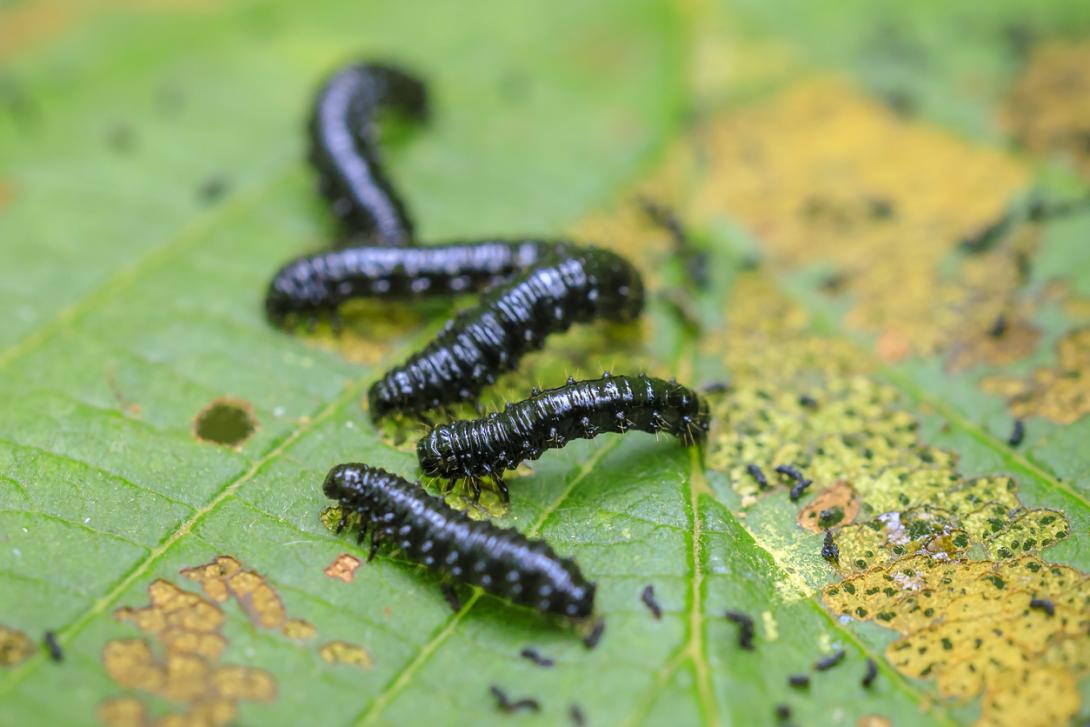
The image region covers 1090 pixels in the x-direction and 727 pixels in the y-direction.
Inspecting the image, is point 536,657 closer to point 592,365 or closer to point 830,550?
point 830,550

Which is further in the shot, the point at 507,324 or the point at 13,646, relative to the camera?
the point at 507,324

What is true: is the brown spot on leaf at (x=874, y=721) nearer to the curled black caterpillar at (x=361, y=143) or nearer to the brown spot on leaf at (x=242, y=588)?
the brown spot on leaf at (x=242, y=588)

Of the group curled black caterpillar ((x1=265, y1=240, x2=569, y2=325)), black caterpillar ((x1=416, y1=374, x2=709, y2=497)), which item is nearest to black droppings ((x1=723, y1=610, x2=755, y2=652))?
black caterpillar ((x1=416, y1=374, x2=709, y2=497))

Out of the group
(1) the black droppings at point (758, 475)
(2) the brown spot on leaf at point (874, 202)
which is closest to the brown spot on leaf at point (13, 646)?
(1) the black droppings at point (758, 475)

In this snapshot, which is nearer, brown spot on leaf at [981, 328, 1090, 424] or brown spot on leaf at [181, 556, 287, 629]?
brown spot on leaf at [181, 556, 287, 629]

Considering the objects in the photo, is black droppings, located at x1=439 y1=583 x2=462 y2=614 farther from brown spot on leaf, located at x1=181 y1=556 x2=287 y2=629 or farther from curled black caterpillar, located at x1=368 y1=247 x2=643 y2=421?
curled black caterpillar, located at x1=368 y1=247 x2=643 y2=421

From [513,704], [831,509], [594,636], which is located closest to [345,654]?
[513,704]
